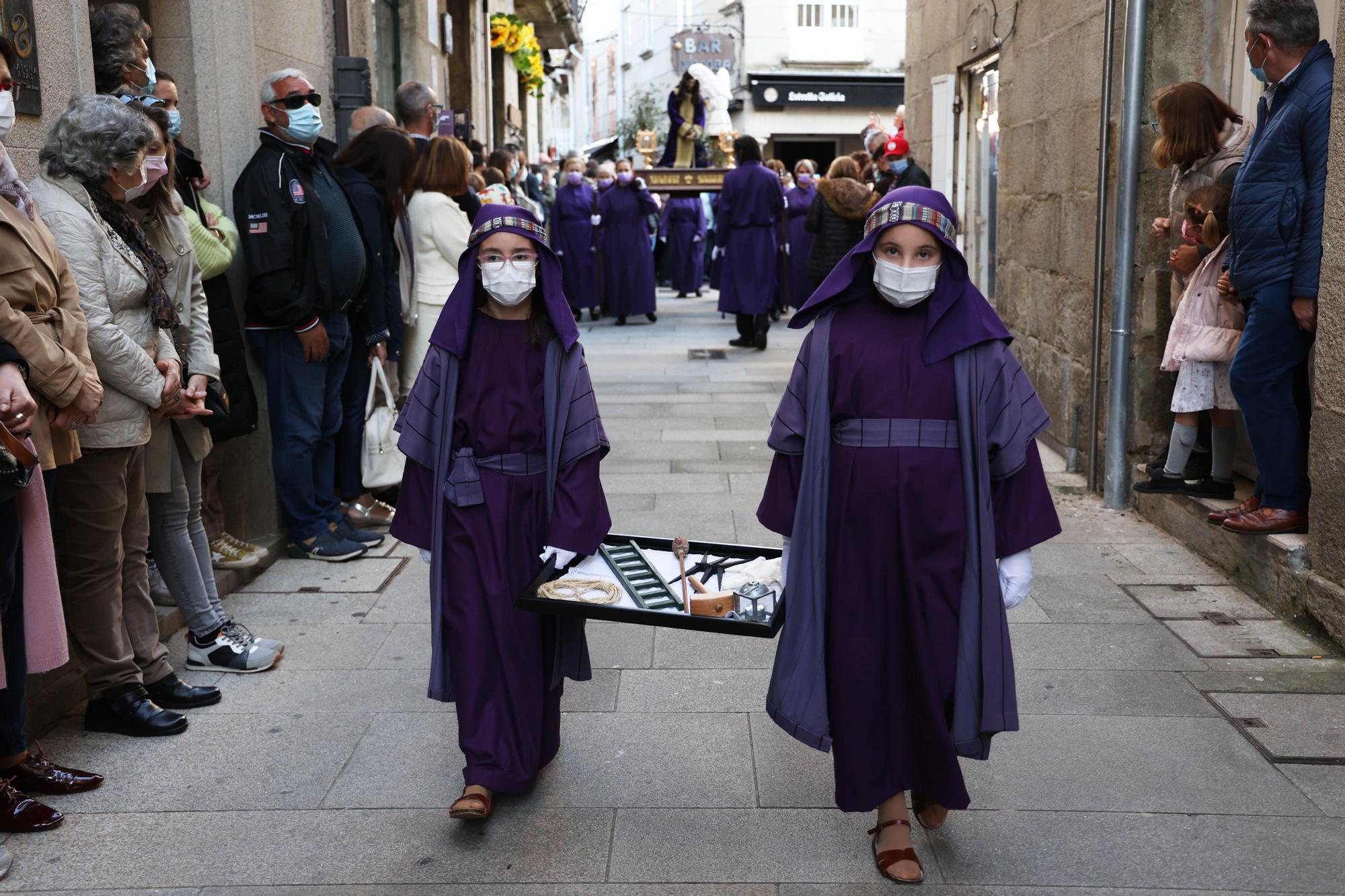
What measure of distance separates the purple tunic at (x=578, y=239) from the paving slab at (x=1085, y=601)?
444 inches

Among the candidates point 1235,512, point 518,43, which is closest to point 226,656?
point 1235,512

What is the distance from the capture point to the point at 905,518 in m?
3.23

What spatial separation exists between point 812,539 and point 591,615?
0.55 meters

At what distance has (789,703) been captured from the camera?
3332 mm

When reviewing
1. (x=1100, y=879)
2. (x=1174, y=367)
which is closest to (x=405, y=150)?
(x=1174, y=367)

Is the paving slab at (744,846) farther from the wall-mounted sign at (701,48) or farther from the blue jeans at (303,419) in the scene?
the wall-mounted sign at (701,48)

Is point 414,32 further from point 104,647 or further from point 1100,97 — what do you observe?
point 104,647

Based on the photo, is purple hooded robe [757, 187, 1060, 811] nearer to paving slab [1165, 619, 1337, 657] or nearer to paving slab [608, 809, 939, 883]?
paving slab [608, 809, 939, 883]

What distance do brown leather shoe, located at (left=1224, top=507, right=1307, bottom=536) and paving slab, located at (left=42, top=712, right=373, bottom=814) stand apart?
3380mm

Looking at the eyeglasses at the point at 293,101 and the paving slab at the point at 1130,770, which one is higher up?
the eyeglasses at the point at 293,101

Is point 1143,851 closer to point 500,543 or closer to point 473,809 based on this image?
point 473,809

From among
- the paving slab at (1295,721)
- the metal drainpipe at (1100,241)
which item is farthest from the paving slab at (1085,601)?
the metal drainpipe at (1100,241)

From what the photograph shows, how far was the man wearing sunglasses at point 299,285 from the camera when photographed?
5.65m


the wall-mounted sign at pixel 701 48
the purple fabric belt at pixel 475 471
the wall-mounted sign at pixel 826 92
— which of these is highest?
the wall-mounted sign at pixel 701 48
